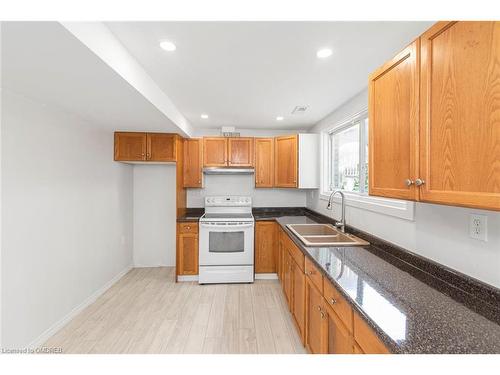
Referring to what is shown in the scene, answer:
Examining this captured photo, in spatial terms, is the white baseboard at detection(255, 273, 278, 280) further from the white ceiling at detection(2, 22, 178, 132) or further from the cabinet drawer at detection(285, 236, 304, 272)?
the white ceiling at detection(2, 22, 178, 132)

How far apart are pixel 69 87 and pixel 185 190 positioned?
2.32 metres

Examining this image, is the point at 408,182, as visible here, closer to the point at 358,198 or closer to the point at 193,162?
the point at 358,198

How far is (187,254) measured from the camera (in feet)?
10.8

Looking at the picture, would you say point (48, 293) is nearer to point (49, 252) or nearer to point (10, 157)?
point (49, 252)

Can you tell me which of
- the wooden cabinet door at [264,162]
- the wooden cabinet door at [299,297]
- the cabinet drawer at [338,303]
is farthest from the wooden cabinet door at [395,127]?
the wooden cabinet door at [264,162]

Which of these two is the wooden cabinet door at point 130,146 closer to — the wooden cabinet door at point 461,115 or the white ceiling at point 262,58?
the white ceiling at point 262,58

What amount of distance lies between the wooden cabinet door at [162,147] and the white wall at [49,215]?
53 centimetres

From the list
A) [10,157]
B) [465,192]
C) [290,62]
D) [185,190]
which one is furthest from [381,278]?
[185,190]

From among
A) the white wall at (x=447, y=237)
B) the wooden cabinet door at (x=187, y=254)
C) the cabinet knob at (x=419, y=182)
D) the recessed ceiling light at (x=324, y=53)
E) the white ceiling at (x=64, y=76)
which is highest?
the recessed ceiling light at (x=324, y=53)

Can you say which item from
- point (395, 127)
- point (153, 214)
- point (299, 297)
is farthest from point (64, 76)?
point (153, 214)

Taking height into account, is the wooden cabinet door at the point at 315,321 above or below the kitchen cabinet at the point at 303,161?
below

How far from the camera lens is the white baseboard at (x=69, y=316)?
1.98m

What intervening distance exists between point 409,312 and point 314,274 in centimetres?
71

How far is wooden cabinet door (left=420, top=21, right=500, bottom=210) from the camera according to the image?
774mm
